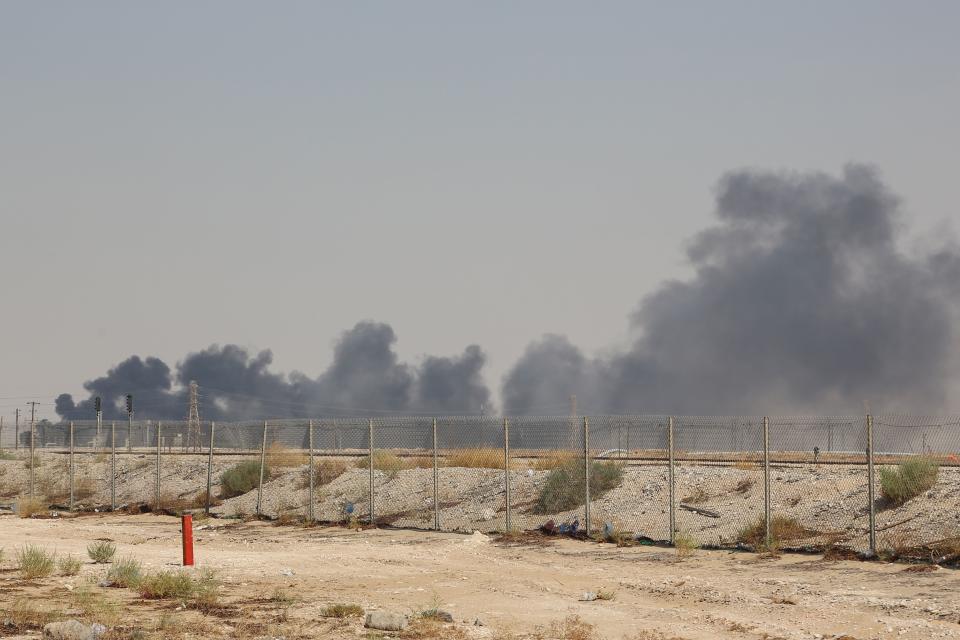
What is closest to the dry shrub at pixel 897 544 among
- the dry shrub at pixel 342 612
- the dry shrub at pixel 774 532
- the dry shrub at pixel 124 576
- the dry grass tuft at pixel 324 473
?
the dry shrub at pixel 774 532

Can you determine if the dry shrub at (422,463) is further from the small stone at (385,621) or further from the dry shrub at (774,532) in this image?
the small stone at (385,621)

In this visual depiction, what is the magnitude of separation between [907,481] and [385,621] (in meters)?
14.8

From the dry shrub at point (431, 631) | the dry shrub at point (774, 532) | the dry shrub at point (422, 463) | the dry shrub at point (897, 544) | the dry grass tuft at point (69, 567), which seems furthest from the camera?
the dry shrub at point (422, 463)

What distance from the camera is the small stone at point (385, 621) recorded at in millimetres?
15516

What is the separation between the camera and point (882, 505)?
1043 inches

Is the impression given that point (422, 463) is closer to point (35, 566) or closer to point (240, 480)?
point (240, 480)

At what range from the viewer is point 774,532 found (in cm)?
2541

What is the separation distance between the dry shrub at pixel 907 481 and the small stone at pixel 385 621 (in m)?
14.2

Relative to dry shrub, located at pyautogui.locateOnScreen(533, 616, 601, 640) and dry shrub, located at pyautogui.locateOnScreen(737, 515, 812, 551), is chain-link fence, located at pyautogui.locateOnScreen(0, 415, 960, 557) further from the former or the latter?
dry shrub, located at pyautogui.locateOnScreen(533, 616, 601, 640)

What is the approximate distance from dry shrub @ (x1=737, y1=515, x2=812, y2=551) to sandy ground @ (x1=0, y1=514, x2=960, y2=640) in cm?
112

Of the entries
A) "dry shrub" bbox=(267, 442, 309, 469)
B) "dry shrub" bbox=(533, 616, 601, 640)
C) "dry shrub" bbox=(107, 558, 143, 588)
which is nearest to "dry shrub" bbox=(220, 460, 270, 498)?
"dry shrub" bbox=(267, 442, 309, 469)

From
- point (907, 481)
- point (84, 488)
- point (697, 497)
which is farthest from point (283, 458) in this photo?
point (907, 481)

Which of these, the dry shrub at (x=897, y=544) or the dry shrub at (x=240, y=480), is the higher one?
the dry shrub at (x=897, y=544)

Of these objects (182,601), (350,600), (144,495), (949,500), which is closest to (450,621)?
(350,600)
